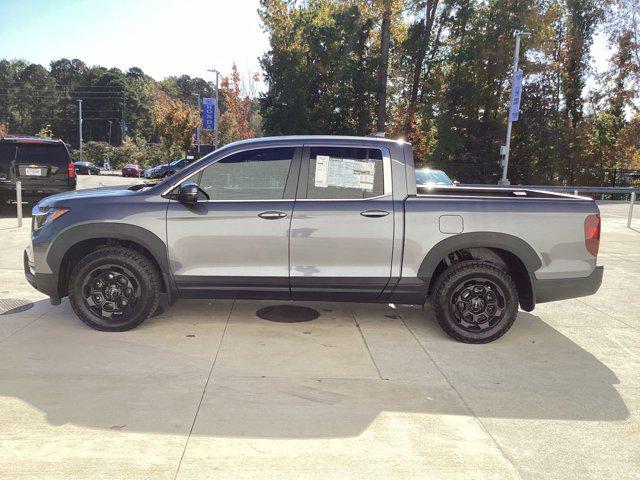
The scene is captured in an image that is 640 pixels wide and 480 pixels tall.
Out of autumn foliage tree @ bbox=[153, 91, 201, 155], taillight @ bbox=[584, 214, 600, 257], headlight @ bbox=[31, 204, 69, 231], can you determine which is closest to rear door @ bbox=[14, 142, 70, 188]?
headlight @ bbox=[31, 204, 69, 231]

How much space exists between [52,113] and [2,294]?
337 ft

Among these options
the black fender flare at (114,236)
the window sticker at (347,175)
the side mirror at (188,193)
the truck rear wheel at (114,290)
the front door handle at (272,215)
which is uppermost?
the window sticker at (347,175)

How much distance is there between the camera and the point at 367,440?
10.2 feet

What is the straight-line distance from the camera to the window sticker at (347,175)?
15.7 ft

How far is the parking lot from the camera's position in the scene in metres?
2.88

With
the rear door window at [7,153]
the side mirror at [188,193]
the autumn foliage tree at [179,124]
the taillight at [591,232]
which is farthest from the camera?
the autumn foliage tree at [179,124]

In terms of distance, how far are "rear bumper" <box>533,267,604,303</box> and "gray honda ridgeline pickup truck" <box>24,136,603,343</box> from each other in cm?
1

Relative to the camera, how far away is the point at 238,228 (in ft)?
15.5

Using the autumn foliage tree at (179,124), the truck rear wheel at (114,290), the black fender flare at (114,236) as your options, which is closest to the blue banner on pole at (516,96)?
the black fender flare at (114,236)

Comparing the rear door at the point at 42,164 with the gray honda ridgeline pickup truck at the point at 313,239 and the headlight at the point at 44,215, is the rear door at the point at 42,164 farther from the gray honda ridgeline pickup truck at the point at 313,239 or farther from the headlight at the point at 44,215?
the gray honda ridgeline pickup truck at the point at 313,239

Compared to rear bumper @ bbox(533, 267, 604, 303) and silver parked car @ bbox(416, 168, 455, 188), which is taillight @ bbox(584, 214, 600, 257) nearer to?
rear bumper @ bbox(533, 267, 604, 303)

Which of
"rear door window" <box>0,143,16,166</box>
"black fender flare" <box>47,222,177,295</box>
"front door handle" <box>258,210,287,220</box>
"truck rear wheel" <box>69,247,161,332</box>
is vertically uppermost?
"rear door window" <box>0,143,16,166</box>

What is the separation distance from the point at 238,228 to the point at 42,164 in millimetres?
9515

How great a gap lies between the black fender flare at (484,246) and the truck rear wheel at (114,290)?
2536 mm
